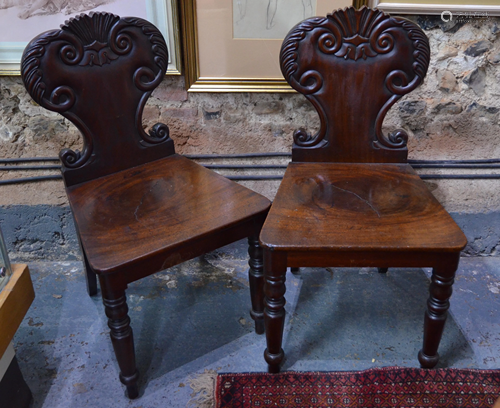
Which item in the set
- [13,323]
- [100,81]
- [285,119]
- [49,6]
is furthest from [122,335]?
[49,6]

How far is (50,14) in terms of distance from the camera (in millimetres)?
1705

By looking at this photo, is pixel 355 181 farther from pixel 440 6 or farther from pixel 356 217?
pixel 440 6

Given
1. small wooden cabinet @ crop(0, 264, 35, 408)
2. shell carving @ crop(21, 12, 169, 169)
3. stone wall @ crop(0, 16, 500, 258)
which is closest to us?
small wooden cabinet @ crop(0, 264, 35, 408)

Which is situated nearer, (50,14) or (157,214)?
(157,214)

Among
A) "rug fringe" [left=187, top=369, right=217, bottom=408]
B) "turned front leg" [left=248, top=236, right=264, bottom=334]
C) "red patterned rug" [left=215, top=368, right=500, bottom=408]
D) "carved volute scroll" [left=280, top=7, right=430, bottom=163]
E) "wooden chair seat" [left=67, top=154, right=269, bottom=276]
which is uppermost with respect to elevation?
"carved volute scroll" [left=280, top=7, right=430, bottom=163]

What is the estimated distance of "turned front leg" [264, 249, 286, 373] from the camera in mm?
1335

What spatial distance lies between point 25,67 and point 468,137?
177cm

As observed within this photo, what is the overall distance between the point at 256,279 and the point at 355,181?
1.60ft

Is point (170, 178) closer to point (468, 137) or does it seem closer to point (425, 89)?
point (425, 89)

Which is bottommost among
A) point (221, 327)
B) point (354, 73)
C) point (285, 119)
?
point (221, 327)

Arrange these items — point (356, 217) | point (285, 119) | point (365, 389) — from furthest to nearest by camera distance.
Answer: point (285, 119) < point (365, 389) < point (356, 217)

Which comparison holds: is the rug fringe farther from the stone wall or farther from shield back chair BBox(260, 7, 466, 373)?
the stone wall

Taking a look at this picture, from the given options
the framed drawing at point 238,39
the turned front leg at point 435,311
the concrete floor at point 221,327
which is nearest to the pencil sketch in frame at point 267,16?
the framed drawing at point 238,39

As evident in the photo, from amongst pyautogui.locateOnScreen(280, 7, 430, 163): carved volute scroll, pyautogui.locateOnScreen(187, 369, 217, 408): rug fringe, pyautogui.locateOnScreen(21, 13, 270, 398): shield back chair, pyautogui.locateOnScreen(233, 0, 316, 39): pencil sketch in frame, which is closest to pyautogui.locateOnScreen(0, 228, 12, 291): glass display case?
pyautogui.locateOnScreen(21, 13, 270, 398): shield back chair
